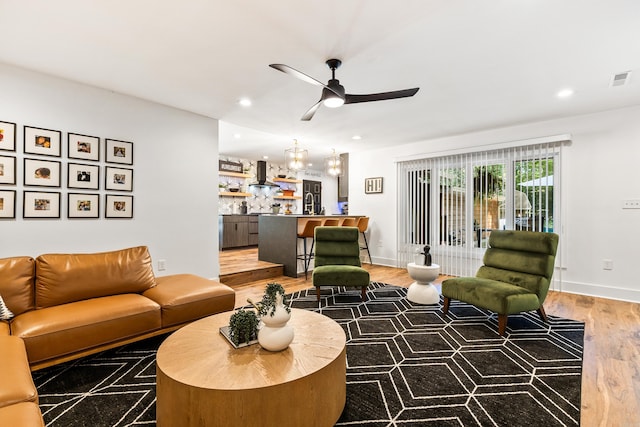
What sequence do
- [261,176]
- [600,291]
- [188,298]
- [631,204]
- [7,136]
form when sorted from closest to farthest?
[188,298] < [7,136] < [631,204] < [600,291] < [261,176]

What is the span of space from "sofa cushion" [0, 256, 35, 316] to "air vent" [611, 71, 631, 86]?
18.3 ft

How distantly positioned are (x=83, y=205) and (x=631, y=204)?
6.66 meters

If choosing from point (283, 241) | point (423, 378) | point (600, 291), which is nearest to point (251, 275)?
point (283, 241)

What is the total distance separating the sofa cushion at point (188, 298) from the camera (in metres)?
2.58

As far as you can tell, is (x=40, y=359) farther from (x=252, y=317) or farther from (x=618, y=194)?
(x=618, y=194)

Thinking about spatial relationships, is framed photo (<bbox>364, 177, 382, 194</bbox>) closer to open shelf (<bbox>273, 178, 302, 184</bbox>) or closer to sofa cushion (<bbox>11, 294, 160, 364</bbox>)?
open shelf (<bbox>273, 178, 302, 184</bbox>)

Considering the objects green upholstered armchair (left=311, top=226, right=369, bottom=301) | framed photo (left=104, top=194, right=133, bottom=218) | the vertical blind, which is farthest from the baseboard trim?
framed photo (left=104, top=194, right=133, bottom=218)

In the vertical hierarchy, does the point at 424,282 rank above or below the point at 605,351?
above

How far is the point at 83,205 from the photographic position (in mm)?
3396

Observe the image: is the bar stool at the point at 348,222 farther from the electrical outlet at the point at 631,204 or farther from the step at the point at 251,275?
the electrical outlet at the point at 631,204

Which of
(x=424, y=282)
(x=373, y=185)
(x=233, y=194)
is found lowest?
(x=424, y=282)

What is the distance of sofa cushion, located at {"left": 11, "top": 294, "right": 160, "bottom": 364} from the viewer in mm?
1968

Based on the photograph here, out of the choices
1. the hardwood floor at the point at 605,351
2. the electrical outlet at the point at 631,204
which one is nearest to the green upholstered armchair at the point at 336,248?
the hardwood floor at the point at 605,351

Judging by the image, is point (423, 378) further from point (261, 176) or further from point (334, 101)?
point (261, 176)
